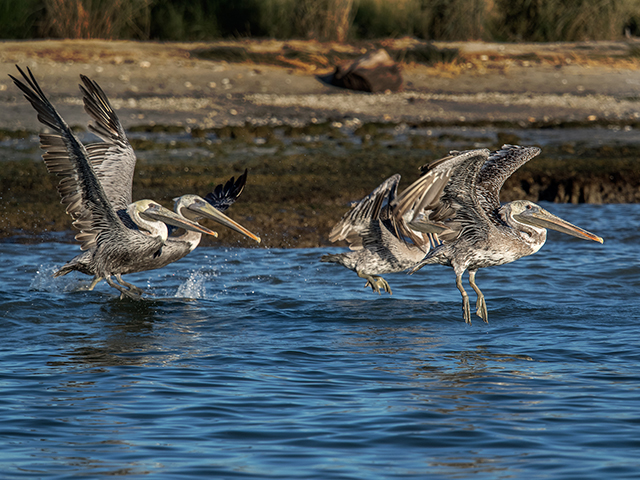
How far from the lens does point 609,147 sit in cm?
1605

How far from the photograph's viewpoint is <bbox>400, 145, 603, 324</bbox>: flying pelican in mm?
7344

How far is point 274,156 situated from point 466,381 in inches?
377

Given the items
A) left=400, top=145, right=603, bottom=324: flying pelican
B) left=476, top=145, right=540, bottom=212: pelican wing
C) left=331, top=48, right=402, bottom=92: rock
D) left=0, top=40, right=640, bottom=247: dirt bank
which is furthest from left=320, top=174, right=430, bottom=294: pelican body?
left=331, top=48, right=402, bottom=92: rock

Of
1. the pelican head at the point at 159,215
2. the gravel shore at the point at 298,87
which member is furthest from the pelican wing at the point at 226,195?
the gravel shore at the point at 298,87

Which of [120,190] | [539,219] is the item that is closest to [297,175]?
[120,190]

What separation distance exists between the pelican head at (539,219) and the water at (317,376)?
0.67 metres

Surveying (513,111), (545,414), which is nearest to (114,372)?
(545,414)

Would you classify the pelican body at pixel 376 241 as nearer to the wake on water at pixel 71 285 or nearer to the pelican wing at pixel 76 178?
the wake on water at pixel 71 285

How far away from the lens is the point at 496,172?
27.0 feet

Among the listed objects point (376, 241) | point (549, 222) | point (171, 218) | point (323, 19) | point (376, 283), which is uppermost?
point (323, 19)

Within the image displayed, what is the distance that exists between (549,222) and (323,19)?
52.8 feet

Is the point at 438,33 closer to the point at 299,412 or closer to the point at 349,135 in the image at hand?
the point at 349,135

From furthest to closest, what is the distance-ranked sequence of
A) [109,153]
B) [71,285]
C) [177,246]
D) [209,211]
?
[109,153]
[71,285]
[209,211]
[177,246]

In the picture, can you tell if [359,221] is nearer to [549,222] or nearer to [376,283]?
[376,283]
